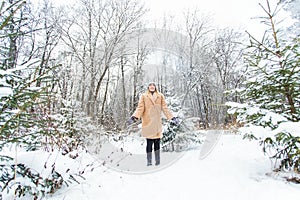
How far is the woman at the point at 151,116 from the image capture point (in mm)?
4195

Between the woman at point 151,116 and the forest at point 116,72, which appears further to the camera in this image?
the woman at point 151,116

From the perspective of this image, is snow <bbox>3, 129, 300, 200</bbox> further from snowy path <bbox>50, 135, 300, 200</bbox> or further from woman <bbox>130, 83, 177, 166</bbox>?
woman <bbox>130, 83, 177, 166</bbox>

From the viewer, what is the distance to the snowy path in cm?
240

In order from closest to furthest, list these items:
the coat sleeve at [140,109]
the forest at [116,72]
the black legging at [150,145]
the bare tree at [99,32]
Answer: the forest at [116,72], the black legging at [150,145], the coat sleeve at [140,109], the bare tree at [99,32]

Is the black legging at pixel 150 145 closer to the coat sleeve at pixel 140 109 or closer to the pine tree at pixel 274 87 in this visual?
the coat sleeve at pixel 140 109

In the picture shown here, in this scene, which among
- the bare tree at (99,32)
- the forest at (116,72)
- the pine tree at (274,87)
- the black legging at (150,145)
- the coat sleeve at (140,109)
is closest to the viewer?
the forest at (116,72)

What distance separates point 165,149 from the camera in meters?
5.92

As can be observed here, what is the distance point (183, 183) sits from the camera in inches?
112

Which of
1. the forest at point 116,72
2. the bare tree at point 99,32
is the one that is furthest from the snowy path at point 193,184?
the bare tree at point 99,32

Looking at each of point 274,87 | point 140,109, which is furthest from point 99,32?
point 274,87

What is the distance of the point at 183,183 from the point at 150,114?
1775 millimetres

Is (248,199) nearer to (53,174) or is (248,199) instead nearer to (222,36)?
(53,174)

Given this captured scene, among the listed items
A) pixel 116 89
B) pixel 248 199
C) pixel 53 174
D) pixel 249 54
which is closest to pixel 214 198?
pixel 248 199

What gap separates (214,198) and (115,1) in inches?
622
